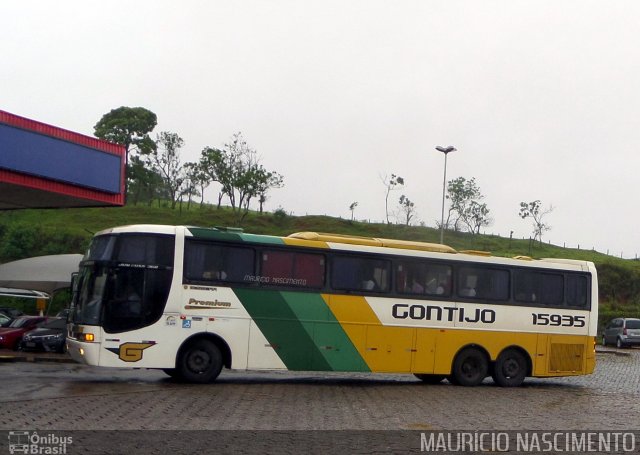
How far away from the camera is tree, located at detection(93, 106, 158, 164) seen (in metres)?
72.1

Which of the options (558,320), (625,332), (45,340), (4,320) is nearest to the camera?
(558,320)

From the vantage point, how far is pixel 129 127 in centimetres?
7231

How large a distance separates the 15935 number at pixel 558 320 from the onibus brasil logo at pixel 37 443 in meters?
14.2

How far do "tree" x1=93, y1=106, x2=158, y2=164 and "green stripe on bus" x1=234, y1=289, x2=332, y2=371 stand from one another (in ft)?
183

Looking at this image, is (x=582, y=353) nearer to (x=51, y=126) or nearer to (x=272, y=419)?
(x=272, y=419)

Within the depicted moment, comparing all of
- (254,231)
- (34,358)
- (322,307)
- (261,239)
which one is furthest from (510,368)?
(254,231)

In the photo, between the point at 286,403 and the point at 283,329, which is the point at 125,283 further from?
the point at 286,403

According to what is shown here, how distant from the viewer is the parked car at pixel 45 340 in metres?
28.0

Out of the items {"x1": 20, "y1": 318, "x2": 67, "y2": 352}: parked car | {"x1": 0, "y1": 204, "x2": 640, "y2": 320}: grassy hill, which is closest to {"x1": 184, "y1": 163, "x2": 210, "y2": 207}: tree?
{"x1": 0, "y1": 204, "x2": 640, "y2": 320}: grassy hill

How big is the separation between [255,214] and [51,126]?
5553 cm

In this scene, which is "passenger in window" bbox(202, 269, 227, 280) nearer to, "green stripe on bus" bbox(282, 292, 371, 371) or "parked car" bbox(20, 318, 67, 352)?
"green stripe on bus" bbox(282, 292, 371, 371)

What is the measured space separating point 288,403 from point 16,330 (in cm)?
1819

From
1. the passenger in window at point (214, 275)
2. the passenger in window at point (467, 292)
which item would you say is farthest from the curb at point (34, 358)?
the passenger in window at point (467, 292)

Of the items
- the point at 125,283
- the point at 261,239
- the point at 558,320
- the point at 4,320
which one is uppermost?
the point at 261,239
